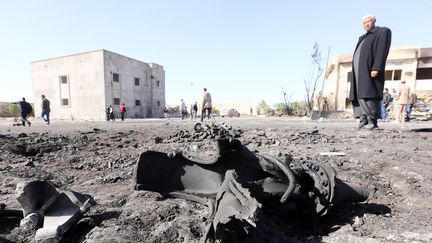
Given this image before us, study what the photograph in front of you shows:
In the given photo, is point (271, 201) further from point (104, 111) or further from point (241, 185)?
point (104, 111)

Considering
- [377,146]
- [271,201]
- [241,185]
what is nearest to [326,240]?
[271,201]

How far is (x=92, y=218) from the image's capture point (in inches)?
55.3

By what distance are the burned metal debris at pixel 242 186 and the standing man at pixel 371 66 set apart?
3338 millimetres

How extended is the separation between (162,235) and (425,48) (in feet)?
91.3

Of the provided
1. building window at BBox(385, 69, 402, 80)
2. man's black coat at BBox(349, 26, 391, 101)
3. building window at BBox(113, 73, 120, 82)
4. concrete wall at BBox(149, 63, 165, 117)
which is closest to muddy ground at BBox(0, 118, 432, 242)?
man's black coat at BBox(349, 26, 391, 101)

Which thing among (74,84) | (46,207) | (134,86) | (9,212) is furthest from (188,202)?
(134,86)

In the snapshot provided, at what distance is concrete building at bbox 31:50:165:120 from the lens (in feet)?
87.5

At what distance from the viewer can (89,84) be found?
2708cm

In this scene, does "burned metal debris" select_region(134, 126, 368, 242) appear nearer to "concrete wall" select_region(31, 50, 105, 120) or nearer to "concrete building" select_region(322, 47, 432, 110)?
"concrete building" select_region(322, 47, 432, 110)

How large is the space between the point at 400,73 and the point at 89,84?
102ft

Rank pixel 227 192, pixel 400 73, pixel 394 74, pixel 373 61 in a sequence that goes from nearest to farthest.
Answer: pixel 227 192 → pixel 373 61 → pixel 400 73 → pixel 394 74

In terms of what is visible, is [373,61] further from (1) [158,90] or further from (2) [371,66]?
(1) [158,90]

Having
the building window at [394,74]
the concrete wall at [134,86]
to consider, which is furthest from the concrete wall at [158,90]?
the building window at [394,74]

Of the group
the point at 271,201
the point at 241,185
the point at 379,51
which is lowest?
the point at 271,201
